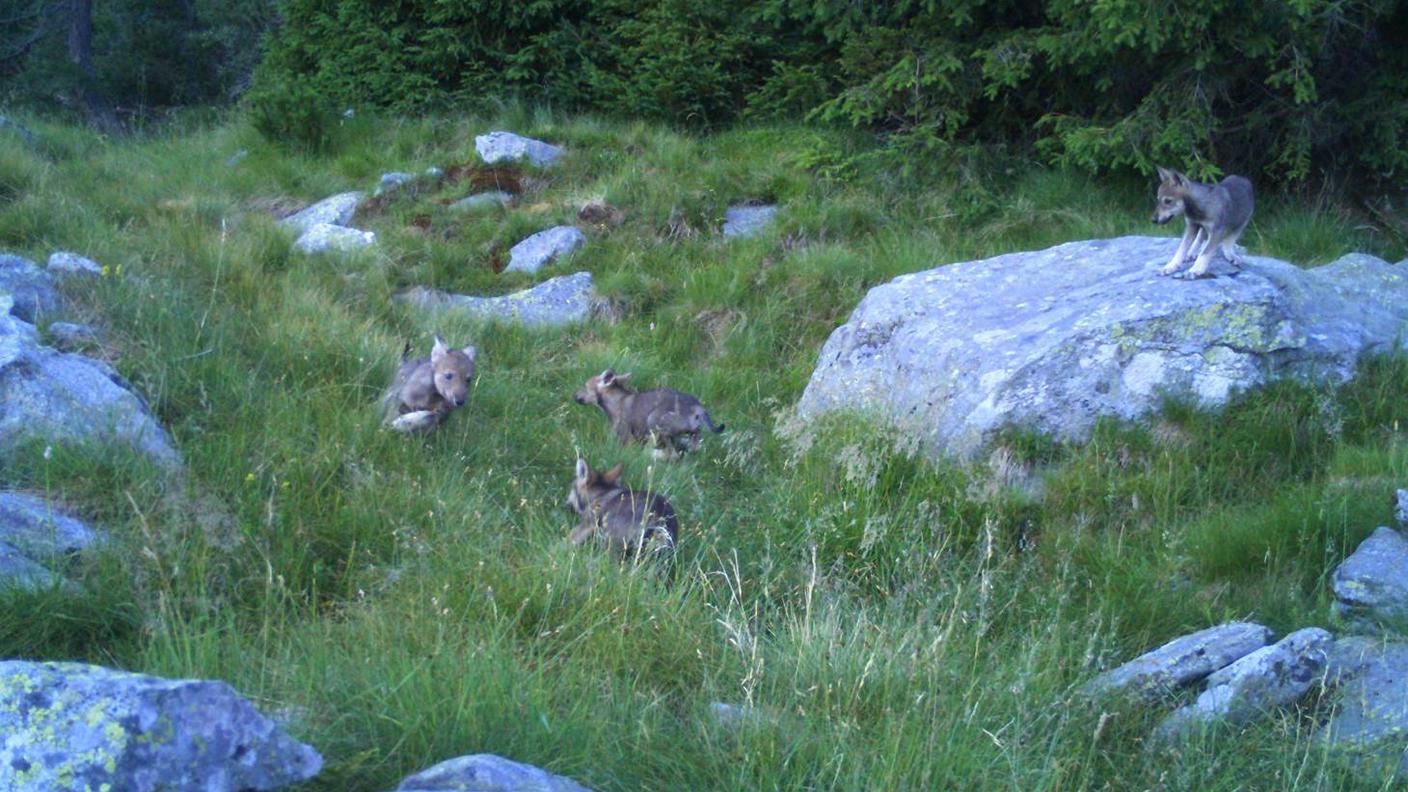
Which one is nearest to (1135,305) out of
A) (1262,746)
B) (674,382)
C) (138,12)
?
(674,382)

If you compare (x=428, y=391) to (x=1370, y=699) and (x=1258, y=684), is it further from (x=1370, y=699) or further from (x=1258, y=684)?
(x=1370, y=699)

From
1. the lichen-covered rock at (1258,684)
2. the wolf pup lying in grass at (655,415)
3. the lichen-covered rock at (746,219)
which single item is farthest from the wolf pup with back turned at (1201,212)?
the lichen-covered rock at (746,219)

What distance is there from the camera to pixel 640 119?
14.6 m

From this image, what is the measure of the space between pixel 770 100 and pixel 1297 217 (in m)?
5.30

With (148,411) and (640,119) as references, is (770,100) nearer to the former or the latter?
(640,119)

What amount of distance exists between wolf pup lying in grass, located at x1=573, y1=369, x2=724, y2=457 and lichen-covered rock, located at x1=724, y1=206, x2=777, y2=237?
3.50 m

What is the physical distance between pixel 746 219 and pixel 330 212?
3.96 meters

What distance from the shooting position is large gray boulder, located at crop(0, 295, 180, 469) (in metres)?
6.61

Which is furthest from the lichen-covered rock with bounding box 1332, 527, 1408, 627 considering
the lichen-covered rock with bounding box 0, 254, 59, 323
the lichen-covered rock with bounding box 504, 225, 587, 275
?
the lichen-covered rock with bounding box 504, 225, 587, 275

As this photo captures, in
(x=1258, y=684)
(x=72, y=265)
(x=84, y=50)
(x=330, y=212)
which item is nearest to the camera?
(x=1258, y=684)

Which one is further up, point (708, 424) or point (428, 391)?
point (428, 391)

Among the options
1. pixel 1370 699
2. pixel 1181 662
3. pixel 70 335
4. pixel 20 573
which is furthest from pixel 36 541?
pixel 1370 699

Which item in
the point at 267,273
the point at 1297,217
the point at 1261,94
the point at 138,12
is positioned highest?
the point at 1261,94

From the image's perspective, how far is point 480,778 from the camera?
3762mm
